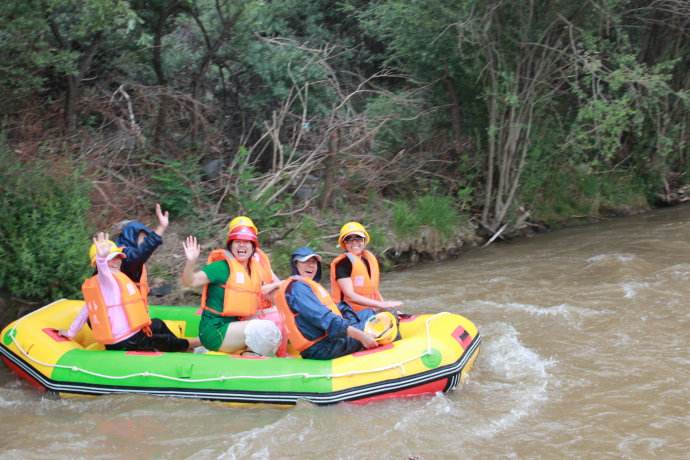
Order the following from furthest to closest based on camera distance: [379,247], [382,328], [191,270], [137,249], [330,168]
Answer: [330,168]
[379,247]
[137,249]
[382,328]
[191,270]

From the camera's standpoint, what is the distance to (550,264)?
885 cm

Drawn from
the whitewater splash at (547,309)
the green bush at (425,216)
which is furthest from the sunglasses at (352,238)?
the green bush at (425,216)

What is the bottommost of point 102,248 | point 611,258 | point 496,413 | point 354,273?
point 496,413

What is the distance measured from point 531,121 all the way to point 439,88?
1371 millimetres

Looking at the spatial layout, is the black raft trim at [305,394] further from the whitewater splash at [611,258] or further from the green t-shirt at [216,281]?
the whitewater splash at [611,258]

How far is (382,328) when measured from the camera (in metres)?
5.36

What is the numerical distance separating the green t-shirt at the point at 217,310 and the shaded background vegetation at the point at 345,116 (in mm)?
2150

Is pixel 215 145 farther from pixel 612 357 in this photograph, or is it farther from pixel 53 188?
pixel 612 357

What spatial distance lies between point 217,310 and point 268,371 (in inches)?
25.8

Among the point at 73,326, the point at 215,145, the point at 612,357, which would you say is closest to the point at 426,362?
the point at 612,357

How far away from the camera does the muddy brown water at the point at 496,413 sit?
4586 mm

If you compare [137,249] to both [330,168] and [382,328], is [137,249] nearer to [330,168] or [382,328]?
[382,328]

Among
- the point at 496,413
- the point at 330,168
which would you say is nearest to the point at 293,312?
the point at 496,413

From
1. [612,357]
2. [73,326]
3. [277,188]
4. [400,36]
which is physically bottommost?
[612,357]
